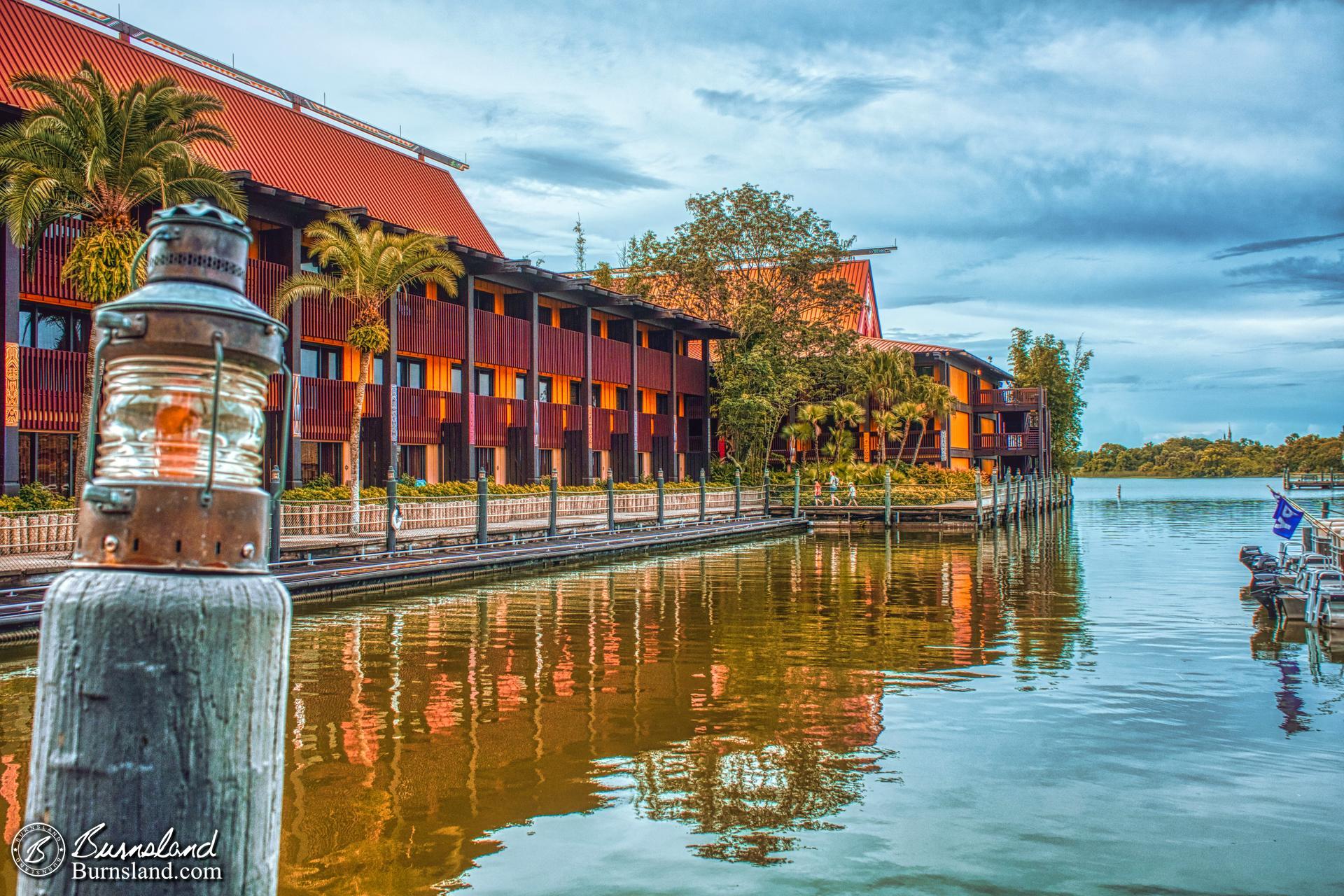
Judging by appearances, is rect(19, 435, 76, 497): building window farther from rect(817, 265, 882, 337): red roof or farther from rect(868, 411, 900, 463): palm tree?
rect(817, 265, 882, 337): red roof

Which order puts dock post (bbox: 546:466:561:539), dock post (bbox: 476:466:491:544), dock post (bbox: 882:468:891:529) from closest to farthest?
dock post (bbox: 476:466:491:544) → dock post (bbox: 546:466:561:539) → dock post (bbox: 882:468:891:529)

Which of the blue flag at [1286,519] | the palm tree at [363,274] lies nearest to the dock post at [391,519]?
the palm tree at [363,274]

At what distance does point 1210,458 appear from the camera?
538ft

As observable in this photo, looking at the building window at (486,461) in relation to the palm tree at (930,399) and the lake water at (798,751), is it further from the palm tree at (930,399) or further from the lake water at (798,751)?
the palm tree at (930,399)

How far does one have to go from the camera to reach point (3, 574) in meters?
15.9

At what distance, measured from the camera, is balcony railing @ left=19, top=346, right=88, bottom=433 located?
848 inches

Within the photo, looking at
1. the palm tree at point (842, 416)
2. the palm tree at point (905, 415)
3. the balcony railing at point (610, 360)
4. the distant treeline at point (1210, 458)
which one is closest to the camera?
the balcony railing at point (610, 360)

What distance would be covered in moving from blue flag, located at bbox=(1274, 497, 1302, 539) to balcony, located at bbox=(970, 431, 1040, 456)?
4214cm

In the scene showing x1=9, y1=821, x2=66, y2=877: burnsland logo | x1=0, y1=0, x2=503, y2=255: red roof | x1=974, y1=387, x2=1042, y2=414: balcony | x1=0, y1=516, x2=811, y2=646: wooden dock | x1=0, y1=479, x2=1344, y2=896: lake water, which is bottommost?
x1=0, y1=479, x2=1344, y2=896: lake water

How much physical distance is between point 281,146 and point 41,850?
33.1m

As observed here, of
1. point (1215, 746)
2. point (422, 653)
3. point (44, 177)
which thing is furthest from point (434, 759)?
point (44, 177)

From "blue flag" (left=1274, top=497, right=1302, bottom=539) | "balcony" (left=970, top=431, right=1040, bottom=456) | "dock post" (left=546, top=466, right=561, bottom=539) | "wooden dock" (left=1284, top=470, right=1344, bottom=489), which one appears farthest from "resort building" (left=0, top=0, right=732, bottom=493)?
"wooden dock" (left=1284, top=470, right=1344, bottom=489)

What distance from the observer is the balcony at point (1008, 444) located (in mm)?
64000

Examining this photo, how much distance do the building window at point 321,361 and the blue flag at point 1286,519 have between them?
77.4 ft
